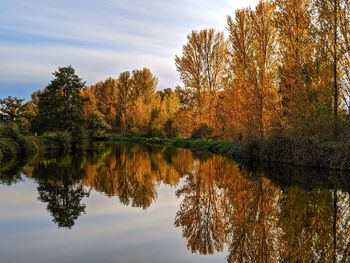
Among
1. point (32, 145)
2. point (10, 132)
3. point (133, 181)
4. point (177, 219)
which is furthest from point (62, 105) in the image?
point (177, 219)

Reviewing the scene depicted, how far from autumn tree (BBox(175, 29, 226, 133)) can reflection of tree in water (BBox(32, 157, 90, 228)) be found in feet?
87.0

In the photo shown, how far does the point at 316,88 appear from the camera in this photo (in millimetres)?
19406

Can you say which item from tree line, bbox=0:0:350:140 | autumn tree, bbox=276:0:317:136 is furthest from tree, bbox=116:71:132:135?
autumn tree, bbox=276:0:317:136

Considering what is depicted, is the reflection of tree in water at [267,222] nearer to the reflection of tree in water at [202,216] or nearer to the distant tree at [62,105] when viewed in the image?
the reflection of tree in water at [202,216]

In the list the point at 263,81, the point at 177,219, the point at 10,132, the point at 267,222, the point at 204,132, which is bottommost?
the point at 177,219

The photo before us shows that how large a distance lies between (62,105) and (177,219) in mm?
31714

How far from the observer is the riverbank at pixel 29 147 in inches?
1011

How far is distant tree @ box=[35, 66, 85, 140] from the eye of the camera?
37.5m

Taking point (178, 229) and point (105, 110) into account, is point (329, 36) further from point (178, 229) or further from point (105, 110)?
point (105, 110)

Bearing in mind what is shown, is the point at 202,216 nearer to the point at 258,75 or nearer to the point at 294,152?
the point at 294,152

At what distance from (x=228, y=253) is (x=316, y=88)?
15160mm

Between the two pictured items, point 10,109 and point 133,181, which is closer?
point 133,181

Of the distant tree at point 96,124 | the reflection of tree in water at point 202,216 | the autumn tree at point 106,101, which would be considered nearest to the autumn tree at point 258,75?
the reflection of tree in water at point 202,216

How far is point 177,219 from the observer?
877 cm
